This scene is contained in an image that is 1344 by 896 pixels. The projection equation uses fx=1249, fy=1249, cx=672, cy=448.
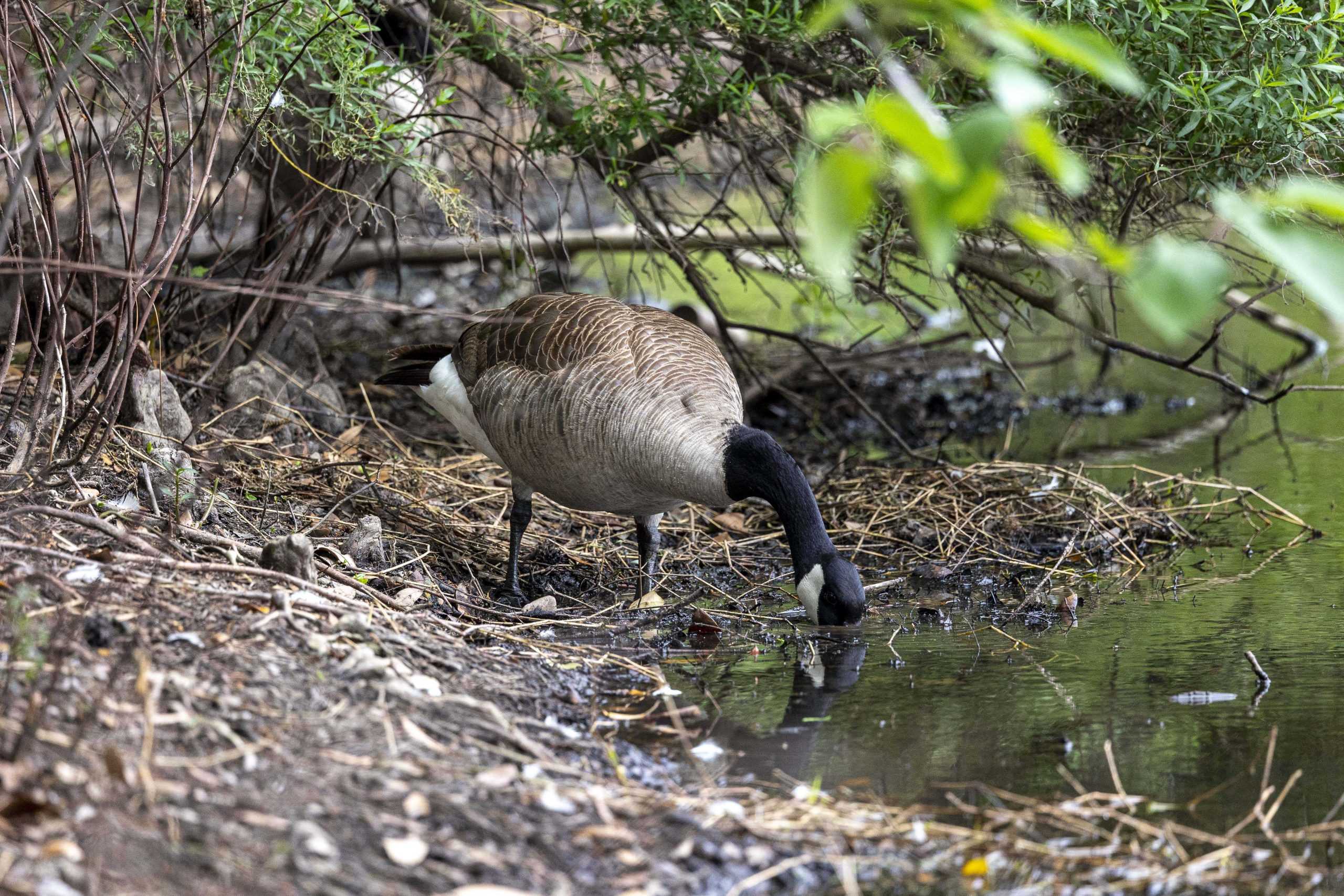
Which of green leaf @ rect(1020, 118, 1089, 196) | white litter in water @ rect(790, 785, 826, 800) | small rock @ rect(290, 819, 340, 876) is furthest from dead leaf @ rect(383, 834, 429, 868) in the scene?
green leaf @ rect(1020, 118, 1089, 196)

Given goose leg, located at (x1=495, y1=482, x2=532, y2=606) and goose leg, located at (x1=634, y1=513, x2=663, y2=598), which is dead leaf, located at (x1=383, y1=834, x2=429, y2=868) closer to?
goose leg, located at (x1=495, y1=482, x2=532, y2=606)

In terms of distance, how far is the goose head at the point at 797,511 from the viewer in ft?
15.5

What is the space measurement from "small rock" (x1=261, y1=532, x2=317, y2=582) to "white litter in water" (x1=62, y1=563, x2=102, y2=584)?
1.81 ft

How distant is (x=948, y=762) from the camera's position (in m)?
3.60

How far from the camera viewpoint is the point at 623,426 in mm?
5082

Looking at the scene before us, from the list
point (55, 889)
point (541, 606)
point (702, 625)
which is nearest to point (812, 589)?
point (702, 625)

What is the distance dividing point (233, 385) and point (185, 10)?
2217mm

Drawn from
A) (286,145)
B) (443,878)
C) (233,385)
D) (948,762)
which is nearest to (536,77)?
(286,145)

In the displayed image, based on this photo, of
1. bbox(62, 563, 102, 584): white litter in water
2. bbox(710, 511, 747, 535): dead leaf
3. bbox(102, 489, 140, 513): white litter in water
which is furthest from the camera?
bbox(710, 511, 747, 535): dead leaf

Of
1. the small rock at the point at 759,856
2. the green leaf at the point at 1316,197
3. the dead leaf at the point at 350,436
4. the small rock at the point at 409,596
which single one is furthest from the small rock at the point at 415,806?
the dead leaf at the point at 350,436

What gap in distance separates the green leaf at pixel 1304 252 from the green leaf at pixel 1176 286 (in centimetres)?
6

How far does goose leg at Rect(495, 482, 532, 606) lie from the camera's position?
18.0ft

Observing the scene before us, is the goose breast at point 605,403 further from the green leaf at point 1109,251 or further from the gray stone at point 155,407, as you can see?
the green leaf at point 1109,251

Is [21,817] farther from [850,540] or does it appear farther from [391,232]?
[391,232]
